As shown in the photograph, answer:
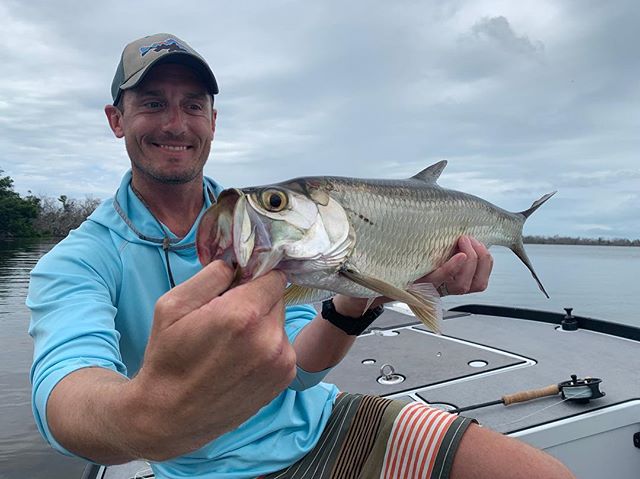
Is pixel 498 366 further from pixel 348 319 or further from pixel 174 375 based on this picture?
pixel 174 375

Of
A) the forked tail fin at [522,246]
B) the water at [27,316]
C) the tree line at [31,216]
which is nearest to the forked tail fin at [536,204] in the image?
the forked tail fin at [522,246]

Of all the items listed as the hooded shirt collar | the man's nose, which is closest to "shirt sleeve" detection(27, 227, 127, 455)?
the hooded shirt collar

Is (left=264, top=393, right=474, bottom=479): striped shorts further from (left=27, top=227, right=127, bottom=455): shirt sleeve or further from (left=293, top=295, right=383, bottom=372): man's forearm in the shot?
(left=27, top=227, right=127, bottom=455): shirt sleeve

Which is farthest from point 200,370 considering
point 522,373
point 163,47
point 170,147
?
point 522,373

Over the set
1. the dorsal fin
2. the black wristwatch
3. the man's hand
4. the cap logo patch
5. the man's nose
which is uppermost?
the cap logo patch

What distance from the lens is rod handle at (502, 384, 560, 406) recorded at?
4230mm

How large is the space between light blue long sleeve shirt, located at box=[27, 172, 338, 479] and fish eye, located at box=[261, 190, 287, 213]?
0.87 meters

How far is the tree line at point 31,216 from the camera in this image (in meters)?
68.6

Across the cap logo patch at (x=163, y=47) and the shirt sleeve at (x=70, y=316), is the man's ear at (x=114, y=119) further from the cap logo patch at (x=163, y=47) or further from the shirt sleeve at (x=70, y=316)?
the shirt sleeve at (x=70, y=316)

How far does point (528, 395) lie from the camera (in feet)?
14.0

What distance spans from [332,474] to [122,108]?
8.38 ft

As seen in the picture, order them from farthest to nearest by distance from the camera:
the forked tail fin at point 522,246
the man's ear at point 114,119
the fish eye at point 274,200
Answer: the forked tail fin at point 522,246
the man's ear at point 114,119
the fish eye at point 274,200

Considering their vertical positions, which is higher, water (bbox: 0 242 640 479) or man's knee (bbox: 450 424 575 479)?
man's knee (bbox: 450 424 575 479)

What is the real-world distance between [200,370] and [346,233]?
3.25ft
